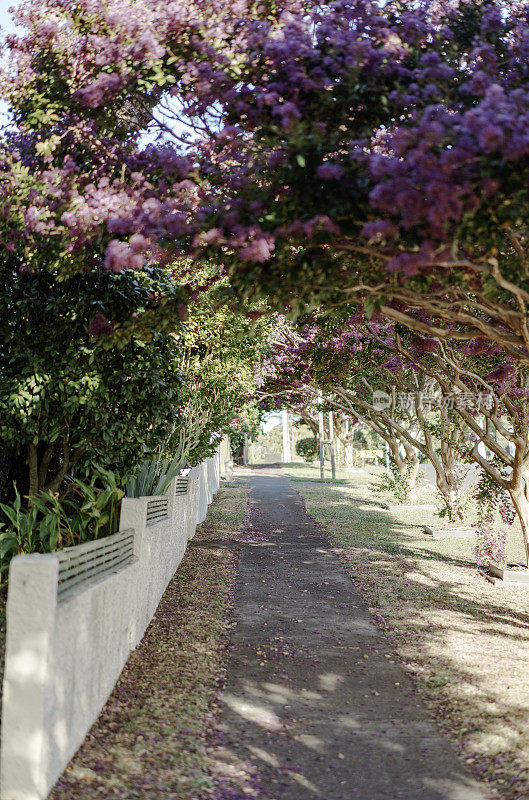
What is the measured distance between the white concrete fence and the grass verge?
0.43 feet

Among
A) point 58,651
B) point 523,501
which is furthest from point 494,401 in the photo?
point 58,651

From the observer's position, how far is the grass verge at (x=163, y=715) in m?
4.04

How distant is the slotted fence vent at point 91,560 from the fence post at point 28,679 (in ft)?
1.50

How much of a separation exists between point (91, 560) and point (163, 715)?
1.20 meters

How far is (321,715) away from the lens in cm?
525

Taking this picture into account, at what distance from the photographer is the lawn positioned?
4742 mm

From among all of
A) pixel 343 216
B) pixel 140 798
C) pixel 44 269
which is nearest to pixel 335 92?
pixel 343 216

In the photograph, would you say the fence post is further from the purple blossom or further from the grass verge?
the purple blossom

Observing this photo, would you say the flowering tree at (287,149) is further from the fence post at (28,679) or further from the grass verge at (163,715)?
the grass verge at (163,715)

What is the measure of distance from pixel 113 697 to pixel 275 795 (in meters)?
1.83

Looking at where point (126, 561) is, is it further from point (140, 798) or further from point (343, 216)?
point (343, 216)

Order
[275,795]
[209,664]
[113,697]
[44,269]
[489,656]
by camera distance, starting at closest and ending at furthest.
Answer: [275,795]
[113,697]
[209,664]
[489,656]
[44,269]

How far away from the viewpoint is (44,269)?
7406mm

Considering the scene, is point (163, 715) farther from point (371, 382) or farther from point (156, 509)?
point (371, 382)
